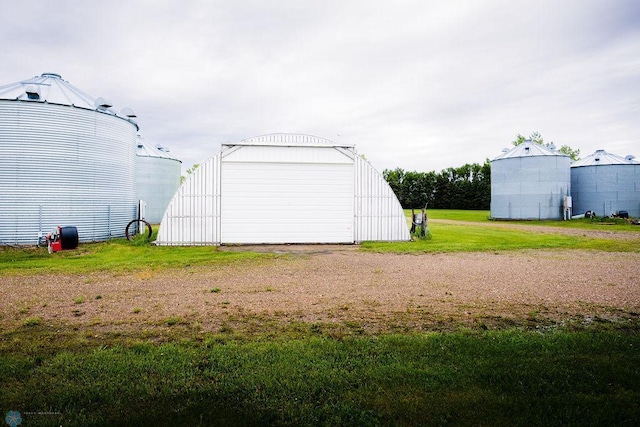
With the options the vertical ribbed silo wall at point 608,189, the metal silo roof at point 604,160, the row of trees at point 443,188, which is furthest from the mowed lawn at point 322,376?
the row of trees at point 443,188

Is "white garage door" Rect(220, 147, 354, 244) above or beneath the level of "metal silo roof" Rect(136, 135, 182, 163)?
beneath

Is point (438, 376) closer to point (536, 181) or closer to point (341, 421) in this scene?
point (341, 421)

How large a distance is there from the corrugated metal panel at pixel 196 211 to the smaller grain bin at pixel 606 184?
3691 cm

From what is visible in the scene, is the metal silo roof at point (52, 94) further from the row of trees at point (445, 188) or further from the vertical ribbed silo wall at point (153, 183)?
the row of trees at point (445, 188)

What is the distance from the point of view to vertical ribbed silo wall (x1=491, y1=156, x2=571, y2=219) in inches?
1505

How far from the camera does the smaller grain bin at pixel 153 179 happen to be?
32.9m

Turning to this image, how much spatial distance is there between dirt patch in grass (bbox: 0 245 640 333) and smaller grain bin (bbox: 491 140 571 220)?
2579 cm

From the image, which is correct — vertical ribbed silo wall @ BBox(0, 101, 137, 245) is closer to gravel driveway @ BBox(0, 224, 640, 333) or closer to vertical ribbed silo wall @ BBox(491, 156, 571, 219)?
gravel driveway @ BBox(0, 224, 640, 333)

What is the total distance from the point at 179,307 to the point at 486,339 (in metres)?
5.76

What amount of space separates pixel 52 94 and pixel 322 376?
20.1 meters

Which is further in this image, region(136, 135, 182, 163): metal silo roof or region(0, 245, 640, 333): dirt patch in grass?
region(136, 135, 182, 163): metal silo roof

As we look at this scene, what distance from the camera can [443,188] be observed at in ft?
244

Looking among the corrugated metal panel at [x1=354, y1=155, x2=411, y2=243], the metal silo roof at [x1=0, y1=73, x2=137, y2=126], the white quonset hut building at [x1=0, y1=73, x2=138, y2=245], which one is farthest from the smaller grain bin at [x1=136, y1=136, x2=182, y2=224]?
the corrugated metal panel at [x1=354, y1=155, x2=411, y2=243]

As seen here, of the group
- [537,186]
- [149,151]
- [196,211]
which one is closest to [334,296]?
[196,211]
